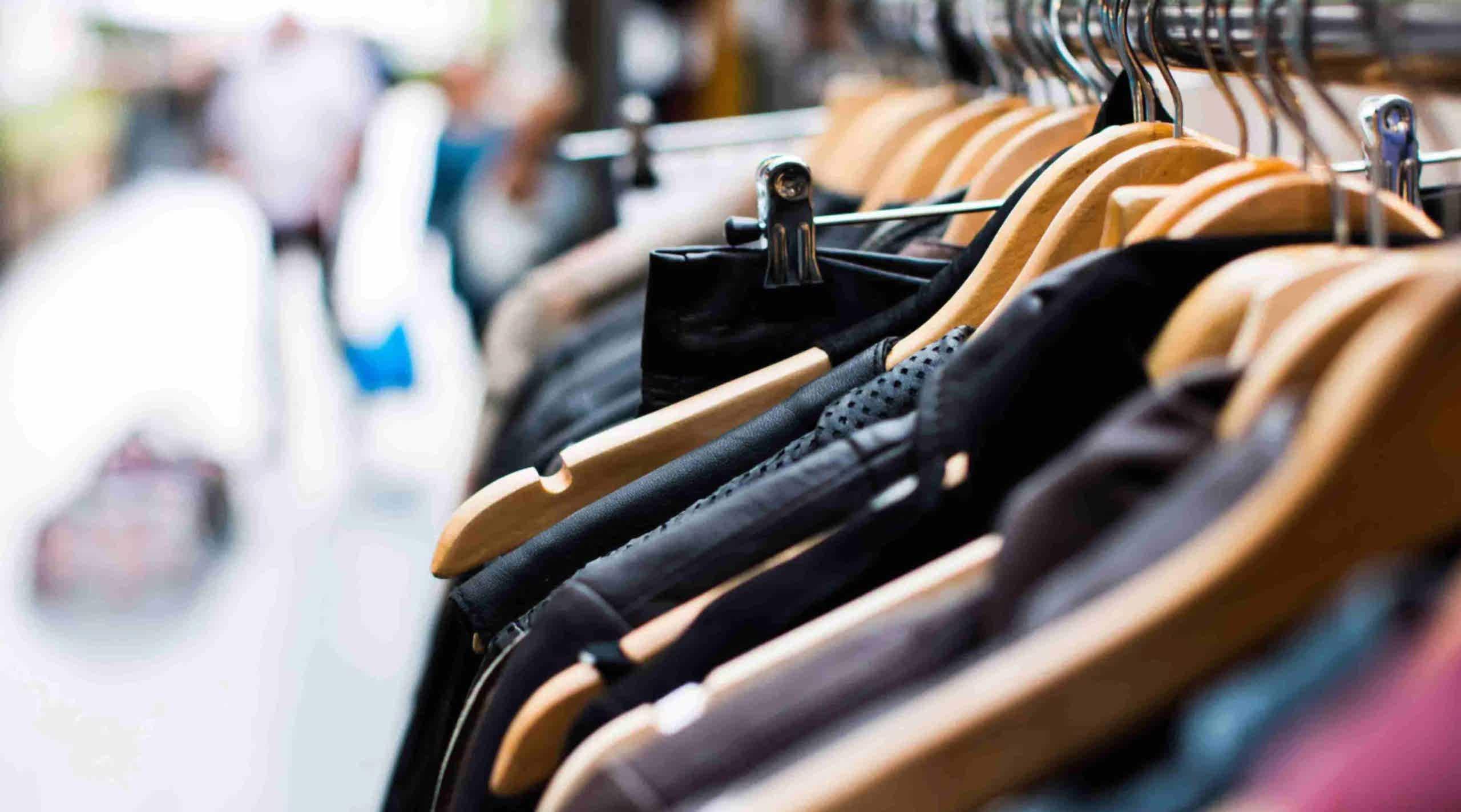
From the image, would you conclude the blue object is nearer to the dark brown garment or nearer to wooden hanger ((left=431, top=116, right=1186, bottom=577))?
wooden hanger ((left=431, top=116, right=1186, bottom=577))

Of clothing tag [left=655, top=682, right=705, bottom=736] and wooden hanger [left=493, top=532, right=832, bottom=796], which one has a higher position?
clothing tag [left=655, top=682, right=705, bottom=736]

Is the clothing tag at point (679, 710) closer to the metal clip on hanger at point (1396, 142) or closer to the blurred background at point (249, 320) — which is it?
the metal clip on hanger at point (1396, 142)

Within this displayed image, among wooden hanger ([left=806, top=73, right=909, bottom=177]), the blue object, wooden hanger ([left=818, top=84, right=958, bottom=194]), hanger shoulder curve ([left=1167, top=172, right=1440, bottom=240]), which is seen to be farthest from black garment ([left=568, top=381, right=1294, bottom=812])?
the blue object

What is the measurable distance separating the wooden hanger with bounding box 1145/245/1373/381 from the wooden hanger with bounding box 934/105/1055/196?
40 cm

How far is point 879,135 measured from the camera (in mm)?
1142

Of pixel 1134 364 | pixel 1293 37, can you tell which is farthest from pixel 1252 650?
A: pixel 1293 37

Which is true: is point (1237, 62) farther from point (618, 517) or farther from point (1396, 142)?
point (618, 517)

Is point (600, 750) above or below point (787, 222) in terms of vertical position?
below

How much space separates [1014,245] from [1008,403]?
169 mm

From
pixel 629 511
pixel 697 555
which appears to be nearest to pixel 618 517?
pixel 629 511

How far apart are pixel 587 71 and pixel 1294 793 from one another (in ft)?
7.07

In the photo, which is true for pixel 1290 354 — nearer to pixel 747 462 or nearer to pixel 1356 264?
pixel 1356 264

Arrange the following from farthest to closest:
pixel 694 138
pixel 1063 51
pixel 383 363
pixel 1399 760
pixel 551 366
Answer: pixel 383 363, pixel 694 138, pixel 551 366, pixel 1063 51, pixel 1399 760

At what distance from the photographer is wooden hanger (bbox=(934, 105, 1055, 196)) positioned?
2.93 feet
